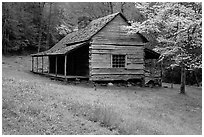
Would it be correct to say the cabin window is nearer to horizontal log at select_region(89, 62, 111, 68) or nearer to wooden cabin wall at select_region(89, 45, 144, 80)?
wooden cabin wall at select_region(89, 45, 144, 80)

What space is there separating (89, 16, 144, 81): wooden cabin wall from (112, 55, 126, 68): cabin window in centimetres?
37

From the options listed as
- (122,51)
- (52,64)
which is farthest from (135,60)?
(52,64)

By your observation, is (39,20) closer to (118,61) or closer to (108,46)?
(108,46)

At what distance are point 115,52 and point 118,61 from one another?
3.05 feet

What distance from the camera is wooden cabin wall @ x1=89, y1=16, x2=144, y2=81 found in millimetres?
23688

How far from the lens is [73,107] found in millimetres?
12305

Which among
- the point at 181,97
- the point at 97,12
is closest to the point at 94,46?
the point at 181,97

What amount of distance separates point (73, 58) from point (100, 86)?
579 cm

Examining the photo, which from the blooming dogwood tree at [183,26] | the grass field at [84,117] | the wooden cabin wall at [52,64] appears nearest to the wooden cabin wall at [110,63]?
the blooming dogwood tree at [183,26]

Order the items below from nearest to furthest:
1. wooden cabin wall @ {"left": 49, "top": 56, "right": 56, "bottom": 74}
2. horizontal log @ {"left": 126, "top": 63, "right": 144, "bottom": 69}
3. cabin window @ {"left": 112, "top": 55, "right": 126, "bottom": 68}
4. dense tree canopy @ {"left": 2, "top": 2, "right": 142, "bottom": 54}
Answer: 1. cabin window @ {"left": 112, "top": 55, "right": 126, "bottom": 68}
2. horizontal log @ {"left": 126, "top": 63, "right": 144, "bottom": 69}
3. wooden cabin wall @ {"left": 49, "top": 56, "right": 56, "bottom": 74}
4. dense tree canopy @ {"left": 2, "top": 2, "right": 142, "bottom": 54}

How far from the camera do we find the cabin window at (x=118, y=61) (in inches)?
966

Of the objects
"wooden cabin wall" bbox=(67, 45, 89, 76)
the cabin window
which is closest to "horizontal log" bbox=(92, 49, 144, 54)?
the cabin window

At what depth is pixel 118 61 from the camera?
24.7 metres

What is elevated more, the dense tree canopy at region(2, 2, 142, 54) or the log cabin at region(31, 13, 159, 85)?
the dense tree canopy at region(2, 2, 142, 54)
